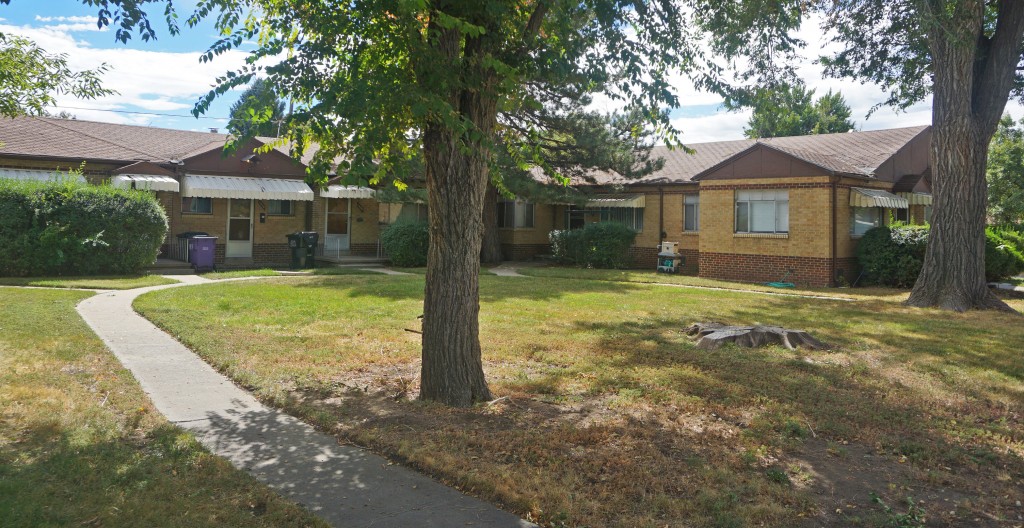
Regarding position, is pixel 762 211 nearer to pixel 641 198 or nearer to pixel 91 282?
pixel 641 198

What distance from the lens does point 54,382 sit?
6910 mm

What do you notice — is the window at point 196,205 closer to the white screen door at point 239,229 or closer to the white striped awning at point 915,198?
the white screen door at point 239,229

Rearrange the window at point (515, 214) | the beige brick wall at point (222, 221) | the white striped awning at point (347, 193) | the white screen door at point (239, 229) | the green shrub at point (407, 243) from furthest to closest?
1. the window at point (515, 214)
2. the white striped awning at point (347, 193)
3. the green shrub at point (407, 243)
4. the white screen door at point (239, 229)
5. the beige brick wall at point (222, 221)

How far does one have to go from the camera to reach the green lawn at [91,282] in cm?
1523

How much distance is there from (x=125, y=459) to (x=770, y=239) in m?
18.5

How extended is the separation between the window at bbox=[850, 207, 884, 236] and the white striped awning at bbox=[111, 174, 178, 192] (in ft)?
62.8

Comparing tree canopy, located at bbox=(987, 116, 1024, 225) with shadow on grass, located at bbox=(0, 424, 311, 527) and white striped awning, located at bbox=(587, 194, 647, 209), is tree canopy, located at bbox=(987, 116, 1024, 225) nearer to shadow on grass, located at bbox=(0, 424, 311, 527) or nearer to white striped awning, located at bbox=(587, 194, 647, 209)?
white striped awning, located at bbox=(587, 194, 647, 209)

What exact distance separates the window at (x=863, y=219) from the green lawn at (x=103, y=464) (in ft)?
61.0

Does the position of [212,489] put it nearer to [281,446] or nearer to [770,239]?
[281,446]

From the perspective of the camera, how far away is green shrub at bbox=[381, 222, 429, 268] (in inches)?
926

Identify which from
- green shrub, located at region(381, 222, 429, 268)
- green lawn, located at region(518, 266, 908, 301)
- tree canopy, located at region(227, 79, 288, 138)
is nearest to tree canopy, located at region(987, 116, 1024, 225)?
green lawn, located at region(518, 266, 908, 301)

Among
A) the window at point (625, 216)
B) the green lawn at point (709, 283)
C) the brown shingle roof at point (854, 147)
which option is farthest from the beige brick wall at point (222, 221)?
the brown shingle roof at point (854, 147)

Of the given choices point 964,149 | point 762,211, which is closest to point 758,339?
point 964,149

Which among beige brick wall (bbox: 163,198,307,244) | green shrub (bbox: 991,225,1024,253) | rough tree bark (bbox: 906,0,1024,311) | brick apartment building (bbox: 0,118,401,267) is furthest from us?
beige brick wall (bbox: 163,198,307,244)
